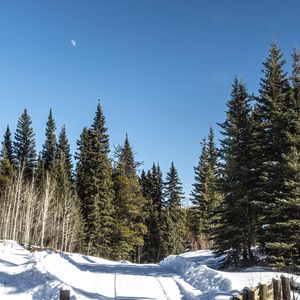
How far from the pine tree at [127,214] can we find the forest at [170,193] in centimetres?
16

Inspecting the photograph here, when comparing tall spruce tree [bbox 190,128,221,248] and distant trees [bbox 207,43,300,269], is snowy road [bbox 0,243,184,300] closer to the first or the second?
distant trees [bbox 207,43,300,269]

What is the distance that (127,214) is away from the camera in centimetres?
5959

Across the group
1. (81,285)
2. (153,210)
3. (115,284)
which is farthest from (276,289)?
(153,210)

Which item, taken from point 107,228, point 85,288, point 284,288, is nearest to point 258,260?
point 85,288

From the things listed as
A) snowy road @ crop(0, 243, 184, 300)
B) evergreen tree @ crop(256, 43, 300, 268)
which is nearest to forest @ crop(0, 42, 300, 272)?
evergreen tree @ crop(256, 43, 300, 268)

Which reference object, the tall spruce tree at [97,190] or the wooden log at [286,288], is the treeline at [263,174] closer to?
the wooden log at [286,288]

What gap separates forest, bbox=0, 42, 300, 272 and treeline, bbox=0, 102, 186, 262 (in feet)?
0.53

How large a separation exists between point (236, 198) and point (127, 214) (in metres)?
35.5

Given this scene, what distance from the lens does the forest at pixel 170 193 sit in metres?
23.9

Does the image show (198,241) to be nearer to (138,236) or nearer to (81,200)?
(138,236)

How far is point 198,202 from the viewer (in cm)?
6425

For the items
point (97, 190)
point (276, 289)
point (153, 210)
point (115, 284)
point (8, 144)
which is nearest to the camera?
point (276, 289)

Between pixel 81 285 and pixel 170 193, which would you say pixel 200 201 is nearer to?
pixel 170 193

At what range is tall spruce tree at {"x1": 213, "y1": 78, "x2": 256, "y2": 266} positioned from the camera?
25.2 meters
